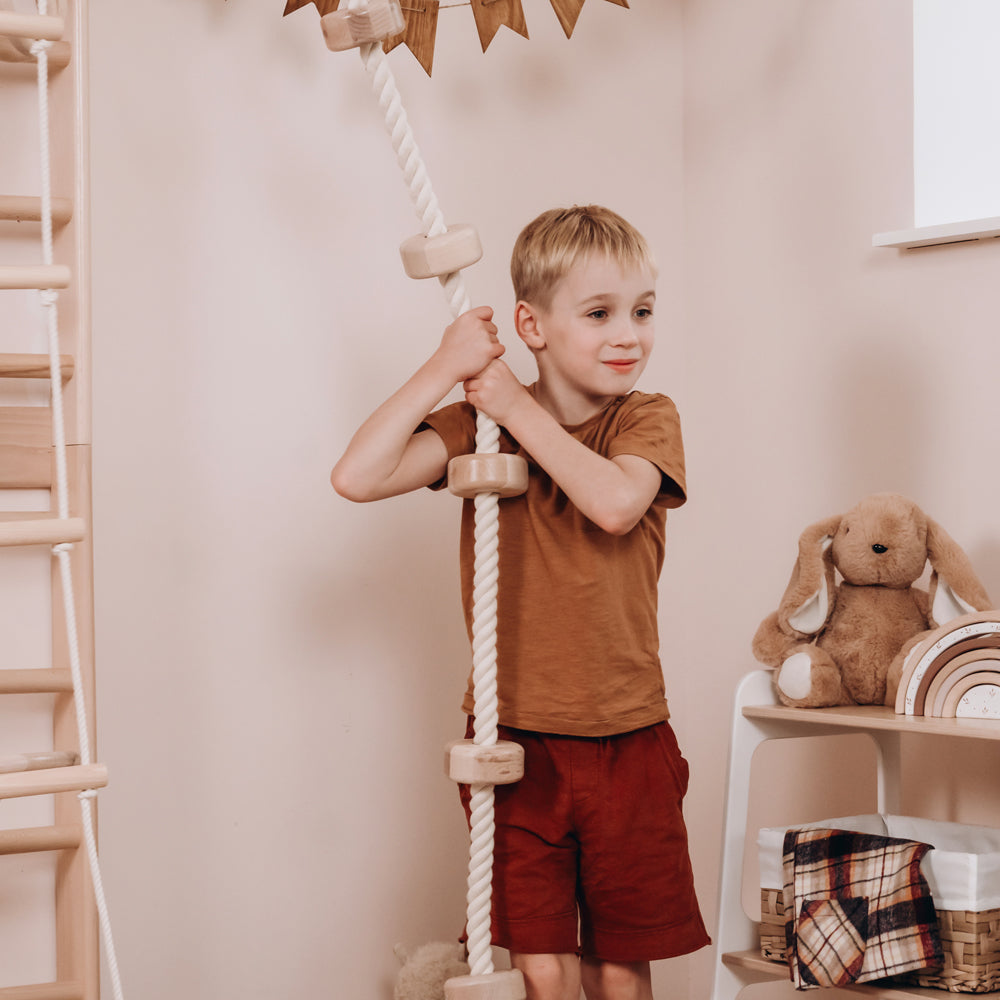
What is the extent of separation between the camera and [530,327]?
1376mm

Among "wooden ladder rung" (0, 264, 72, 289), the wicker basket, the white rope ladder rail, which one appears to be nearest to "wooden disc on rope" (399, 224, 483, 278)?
the white rope ladder rail

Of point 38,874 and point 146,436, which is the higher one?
point 146,436

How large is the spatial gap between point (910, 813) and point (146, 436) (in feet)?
3.60

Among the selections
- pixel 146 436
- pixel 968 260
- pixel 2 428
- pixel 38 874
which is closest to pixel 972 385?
pixel 968 260

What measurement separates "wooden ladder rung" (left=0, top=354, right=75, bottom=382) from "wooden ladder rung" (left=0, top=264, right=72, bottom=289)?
0.18 metres

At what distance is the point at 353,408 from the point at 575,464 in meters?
0.55

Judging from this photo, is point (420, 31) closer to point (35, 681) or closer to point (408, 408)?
point (408, 408)

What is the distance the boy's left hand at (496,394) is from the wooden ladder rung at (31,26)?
52cm

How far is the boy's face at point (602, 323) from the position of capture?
132cm

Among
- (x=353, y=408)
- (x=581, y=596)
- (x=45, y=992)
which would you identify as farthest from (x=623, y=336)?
(x=45, y=992)

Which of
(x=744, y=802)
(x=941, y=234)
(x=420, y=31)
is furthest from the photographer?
(x=420, y=31)

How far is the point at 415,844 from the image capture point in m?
1.73

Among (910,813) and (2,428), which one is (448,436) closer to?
(2,428)

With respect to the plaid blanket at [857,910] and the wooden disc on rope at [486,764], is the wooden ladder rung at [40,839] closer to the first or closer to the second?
the wooden disc on rope at [486,764]
